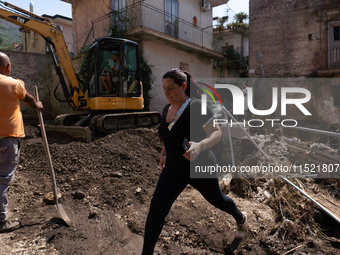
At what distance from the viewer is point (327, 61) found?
12.7 meters

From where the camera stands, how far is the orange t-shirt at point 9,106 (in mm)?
2973

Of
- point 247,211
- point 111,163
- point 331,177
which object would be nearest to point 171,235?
point 247,211

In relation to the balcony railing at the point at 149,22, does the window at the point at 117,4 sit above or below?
above

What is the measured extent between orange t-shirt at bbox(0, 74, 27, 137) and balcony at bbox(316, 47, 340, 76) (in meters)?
13.6

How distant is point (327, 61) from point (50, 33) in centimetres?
1280

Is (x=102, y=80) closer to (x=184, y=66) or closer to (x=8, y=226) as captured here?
(x=8, y=226)

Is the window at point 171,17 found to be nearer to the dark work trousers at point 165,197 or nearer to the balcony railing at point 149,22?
the balcony railing at point 149,22

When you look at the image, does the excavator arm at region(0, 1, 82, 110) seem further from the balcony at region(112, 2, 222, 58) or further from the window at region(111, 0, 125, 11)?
the window at region(111, 0, 125, 11)

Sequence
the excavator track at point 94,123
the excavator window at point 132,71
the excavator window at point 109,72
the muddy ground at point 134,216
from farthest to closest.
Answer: the excavator window at point 132,71
the excavator window at point 109,72
the excavator track at point 94,123
the muddy ground at point 134,216

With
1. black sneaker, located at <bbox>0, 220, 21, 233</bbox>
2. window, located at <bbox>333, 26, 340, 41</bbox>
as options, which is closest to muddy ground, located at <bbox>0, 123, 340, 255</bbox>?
black sneaker, located at <bbox>0, 220, 21, 233</bbox>

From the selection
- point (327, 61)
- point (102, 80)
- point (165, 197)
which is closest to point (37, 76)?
point (102, 80)

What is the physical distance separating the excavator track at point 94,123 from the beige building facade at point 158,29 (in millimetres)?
4340

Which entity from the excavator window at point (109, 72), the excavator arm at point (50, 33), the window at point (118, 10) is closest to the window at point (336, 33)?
the window at point (118, 10)

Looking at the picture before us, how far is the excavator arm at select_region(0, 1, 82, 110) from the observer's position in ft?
24.7
